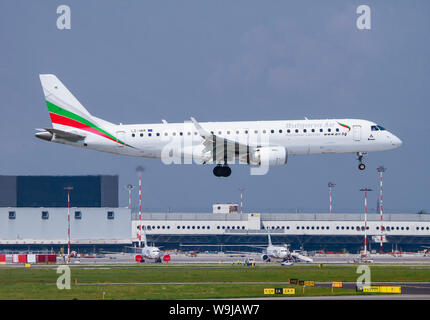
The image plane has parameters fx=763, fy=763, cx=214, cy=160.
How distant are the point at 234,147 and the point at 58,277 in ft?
68.0

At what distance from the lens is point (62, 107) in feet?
252

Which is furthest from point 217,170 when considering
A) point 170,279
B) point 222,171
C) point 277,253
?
point 277,253

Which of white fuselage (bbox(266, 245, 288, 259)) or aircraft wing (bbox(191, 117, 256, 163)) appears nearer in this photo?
aircraft wing (bbox(191, 117, 256, 163))

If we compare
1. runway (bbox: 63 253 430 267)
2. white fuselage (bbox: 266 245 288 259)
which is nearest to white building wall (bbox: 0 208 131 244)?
runway (bbox: 63 253 430 267)

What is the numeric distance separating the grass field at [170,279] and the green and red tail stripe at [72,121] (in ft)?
45.2

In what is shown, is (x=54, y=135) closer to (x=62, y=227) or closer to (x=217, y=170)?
(x=217, y=170)

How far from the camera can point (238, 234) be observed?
162 meters

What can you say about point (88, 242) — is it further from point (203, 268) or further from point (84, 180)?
point (203, 268)

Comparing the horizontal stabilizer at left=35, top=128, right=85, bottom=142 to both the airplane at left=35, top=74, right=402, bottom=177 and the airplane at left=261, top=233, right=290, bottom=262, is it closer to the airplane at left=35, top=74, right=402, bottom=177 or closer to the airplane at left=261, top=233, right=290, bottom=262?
the airplane at left=35, top=74, right=402, bottom=177

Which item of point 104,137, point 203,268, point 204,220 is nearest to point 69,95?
point 104,137

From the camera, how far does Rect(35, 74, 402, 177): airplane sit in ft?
233

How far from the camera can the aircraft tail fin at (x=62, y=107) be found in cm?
7556

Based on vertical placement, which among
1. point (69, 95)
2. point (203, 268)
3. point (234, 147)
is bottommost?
point (203, 268)
